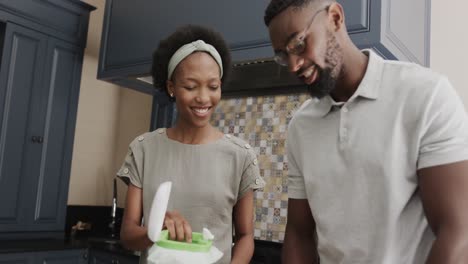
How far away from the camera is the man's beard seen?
911 millimetres

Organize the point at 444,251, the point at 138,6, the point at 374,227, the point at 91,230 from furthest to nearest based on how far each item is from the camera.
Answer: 1. the point at 91,230
2. the point at 138,6
3. the point at 374,227
4. the point at 444,251

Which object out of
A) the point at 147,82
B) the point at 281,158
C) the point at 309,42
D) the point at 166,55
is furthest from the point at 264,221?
the point at 309,42

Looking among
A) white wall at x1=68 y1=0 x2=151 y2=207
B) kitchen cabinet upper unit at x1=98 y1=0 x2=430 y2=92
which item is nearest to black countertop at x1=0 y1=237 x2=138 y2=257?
white wall at x1=68 y1=0 x2=151 y2=207

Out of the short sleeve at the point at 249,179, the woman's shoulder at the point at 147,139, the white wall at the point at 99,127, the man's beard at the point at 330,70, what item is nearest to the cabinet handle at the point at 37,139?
the white wall at the point at 99,127

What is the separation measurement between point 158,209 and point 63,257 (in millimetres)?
1832

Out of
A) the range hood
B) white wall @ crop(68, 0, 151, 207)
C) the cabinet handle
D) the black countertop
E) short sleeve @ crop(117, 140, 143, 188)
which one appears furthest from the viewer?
white wall @ crop(68, 0, 151, 207)

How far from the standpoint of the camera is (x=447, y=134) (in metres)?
0.77

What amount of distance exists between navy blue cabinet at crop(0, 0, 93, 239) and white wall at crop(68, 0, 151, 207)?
20 centimetres

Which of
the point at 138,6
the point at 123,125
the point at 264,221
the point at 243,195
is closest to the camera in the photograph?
the point at 243,195

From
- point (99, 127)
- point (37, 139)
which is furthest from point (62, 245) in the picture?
point (99, 127)

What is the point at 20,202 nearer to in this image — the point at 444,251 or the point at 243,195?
the point at 243,195

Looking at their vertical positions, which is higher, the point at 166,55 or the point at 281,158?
the point at 166,55

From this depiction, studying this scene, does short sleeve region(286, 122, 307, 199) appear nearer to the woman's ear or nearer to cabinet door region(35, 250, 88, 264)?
the woman's ear

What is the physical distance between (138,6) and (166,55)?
49.8 inches
